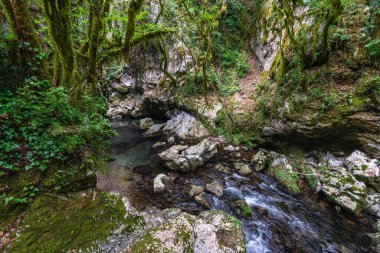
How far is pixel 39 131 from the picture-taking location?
3.25 meters

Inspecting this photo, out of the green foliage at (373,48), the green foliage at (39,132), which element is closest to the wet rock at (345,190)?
the green foliage at (373,48)

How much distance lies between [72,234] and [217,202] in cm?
361

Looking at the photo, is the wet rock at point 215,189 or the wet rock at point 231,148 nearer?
the wet rock at point 215,189

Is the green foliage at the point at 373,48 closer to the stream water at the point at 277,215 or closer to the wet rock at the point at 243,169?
the stream water at the point at 277,215

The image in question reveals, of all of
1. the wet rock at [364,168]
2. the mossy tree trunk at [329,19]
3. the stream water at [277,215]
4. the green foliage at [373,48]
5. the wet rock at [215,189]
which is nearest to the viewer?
the stream water at [277,215]

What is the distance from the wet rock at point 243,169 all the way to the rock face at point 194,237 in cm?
302

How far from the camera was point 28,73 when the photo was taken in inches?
139

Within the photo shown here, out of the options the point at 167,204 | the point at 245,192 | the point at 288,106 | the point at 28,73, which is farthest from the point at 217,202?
the point at 28,73

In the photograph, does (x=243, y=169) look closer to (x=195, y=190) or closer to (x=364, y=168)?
(x=195, y=190)

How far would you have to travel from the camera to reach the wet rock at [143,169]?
6.81 meters

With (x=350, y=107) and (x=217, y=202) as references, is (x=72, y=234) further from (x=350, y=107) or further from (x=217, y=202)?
(x=350, y=107)

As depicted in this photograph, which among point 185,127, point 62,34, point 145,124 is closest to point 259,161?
point 185,127

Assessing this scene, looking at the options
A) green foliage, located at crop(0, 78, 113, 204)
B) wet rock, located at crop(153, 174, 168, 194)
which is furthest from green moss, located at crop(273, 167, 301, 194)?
green foliage, located at crop(0, 78, 113, 204)

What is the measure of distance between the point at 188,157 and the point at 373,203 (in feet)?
17.9
